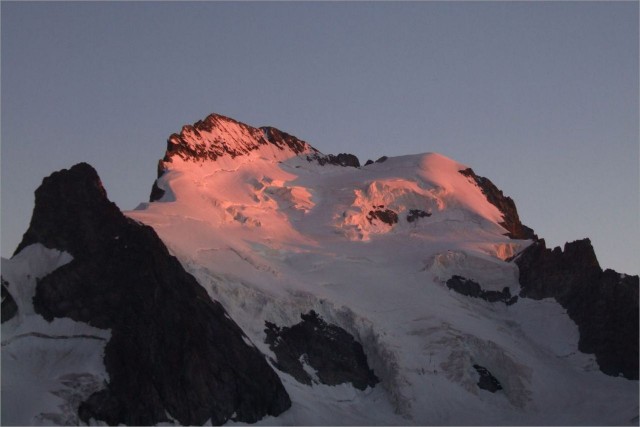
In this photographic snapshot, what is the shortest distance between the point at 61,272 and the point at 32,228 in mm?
6091

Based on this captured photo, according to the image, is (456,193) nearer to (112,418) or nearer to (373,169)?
(373,169)

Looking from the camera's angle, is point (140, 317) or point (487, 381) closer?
point (140, 317)

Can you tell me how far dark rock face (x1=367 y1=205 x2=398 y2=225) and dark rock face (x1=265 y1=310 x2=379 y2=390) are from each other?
29.0 meters

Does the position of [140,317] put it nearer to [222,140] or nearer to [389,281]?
[389,281]

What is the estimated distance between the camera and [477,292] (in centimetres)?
15000

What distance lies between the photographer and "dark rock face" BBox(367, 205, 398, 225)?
541 feet

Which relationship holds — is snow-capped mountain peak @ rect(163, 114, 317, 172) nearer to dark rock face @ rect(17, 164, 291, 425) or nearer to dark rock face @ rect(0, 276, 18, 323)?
dark rock face @ rect(17, 164, 291, 425)

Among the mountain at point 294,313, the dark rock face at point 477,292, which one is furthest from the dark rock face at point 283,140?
the dark rock face at point 477,292

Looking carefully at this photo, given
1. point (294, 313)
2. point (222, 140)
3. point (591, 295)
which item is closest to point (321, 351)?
point (294, 313)

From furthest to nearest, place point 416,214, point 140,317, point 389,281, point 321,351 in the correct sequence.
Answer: point 416,214 → point 389,281 → point 321,351 → point 140,317

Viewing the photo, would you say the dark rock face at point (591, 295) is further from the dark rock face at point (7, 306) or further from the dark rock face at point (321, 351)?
the dark rock face at point (7, 306)

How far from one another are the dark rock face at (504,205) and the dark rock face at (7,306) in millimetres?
59112

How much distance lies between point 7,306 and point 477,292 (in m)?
44.6

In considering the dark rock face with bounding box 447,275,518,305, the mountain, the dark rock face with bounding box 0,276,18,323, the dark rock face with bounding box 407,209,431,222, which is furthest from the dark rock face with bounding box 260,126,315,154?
the dark rock face with bounding box 0,276,18,323
